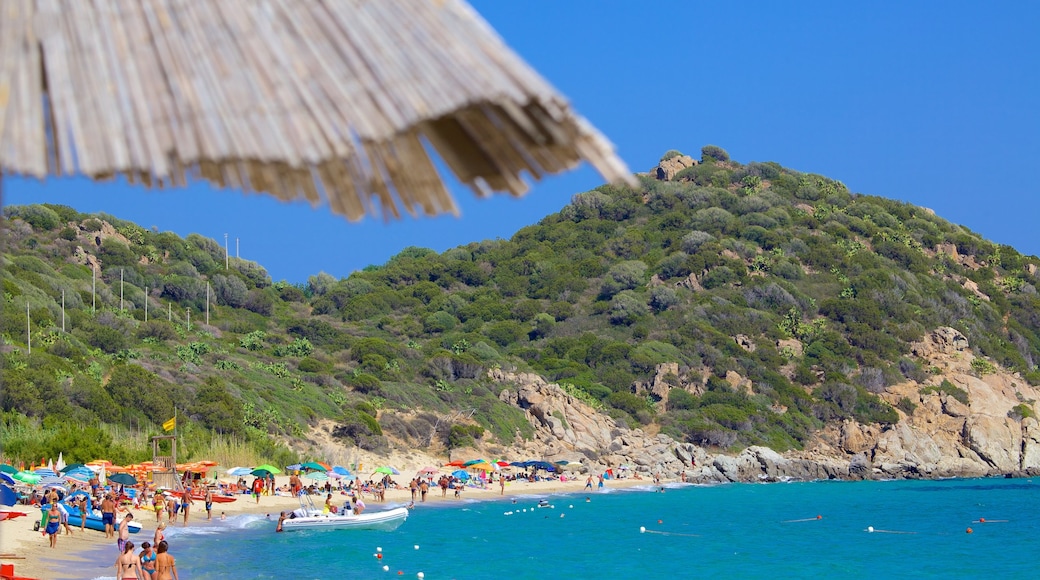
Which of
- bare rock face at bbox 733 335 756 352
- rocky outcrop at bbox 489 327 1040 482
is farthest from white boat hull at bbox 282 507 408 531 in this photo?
bare rock face at bbox 733 335 756 352

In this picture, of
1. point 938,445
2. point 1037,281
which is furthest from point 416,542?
point 1037,281

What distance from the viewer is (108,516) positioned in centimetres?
2303

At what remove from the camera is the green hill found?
4097 centimetres

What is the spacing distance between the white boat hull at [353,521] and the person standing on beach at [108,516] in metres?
6.18

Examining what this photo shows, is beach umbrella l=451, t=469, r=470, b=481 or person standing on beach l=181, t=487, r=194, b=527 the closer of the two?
person standing on beach l=181, t=487, r=194, b=527

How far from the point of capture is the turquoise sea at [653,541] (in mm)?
25297

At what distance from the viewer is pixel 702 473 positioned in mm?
54188

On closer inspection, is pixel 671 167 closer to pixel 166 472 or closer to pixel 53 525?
pixel 166 472

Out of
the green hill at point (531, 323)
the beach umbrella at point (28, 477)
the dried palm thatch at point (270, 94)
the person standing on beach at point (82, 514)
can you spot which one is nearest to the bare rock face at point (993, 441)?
the green hill at point (531, 323)

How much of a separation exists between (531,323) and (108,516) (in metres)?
49.6

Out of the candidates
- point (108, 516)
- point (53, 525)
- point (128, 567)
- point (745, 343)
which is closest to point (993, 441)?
point (745, 343)

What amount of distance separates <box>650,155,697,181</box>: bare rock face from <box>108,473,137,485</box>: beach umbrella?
77.7 meters

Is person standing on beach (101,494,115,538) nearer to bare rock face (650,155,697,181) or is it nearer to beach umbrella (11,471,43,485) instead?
beach umbrella (11,471,43,485)

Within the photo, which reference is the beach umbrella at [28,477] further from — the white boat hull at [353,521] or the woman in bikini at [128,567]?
the woman in bikini at [128,567]
